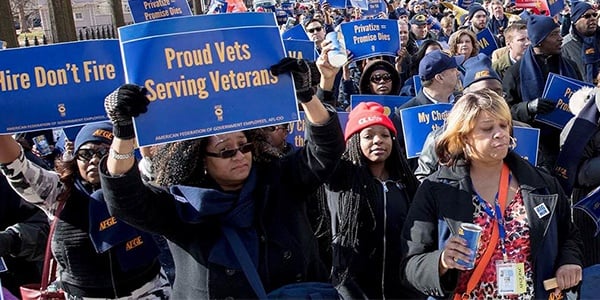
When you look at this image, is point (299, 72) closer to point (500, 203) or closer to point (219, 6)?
point (500, 203)

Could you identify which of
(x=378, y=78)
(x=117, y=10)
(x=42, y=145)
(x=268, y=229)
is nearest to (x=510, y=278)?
(x=268, y=229)

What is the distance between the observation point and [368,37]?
666 cm

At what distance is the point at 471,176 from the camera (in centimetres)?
275

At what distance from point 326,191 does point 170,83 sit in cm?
127

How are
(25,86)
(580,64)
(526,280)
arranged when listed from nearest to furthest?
(526,280)
(25,86)
(580,64)

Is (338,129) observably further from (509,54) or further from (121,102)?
(509,54)

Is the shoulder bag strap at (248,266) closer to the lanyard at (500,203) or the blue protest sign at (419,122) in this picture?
the lanyard at (500,203)

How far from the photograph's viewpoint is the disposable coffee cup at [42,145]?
5.43m

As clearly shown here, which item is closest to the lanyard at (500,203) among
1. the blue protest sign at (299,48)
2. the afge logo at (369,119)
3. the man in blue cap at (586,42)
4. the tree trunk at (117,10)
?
the afge logo at (369,119)

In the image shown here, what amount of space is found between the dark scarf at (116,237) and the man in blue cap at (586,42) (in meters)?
5.54

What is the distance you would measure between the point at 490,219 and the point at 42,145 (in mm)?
4125

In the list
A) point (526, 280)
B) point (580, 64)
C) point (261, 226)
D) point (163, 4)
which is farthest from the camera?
point (580, 64)

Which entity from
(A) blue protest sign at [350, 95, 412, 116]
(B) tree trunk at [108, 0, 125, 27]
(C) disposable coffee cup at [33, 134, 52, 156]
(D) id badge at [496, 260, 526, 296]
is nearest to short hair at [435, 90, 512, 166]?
(D) id badge at [496, 260, 526, 296]

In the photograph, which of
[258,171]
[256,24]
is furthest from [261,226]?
[256,24]
